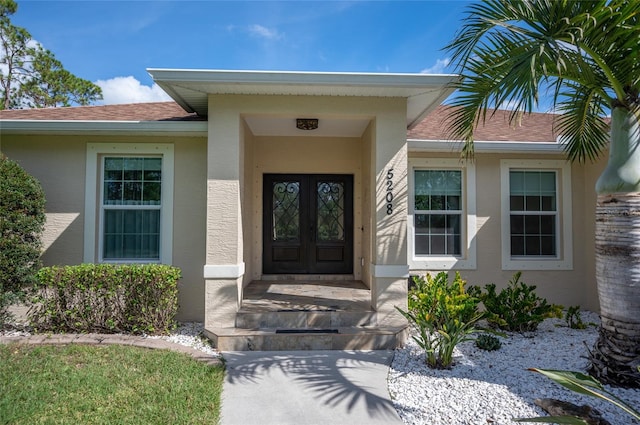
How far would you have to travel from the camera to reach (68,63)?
820 inches

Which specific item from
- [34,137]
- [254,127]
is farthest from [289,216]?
[34,137]

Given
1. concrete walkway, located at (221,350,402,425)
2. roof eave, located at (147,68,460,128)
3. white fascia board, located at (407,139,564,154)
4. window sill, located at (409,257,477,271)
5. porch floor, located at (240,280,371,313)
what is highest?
roof eave, located at (147,68,460,128)

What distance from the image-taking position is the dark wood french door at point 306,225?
8211mm

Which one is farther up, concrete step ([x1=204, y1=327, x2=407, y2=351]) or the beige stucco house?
the beige stucco house

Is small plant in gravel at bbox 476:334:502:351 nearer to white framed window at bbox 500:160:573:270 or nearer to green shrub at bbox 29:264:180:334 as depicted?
white framed window at bbox 500:160:573:270

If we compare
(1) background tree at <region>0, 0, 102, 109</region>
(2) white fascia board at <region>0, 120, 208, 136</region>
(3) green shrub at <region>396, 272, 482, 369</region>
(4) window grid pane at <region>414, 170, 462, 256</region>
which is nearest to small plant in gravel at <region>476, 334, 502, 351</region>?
(3) green shrub at <region>396, 272, 482, 369</region>

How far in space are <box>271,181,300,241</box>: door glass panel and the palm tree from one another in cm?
479

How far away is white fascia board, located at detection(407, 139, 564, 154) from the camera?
A: 6723mm

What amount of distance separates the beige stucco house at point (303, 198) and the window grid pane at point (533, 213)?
0.03 meters

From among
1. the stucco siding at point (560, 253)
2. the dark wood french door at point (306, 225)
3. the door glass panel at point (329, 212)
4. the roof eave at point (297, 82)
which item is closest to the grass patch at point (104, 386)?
the roof eave at point (297, 82)

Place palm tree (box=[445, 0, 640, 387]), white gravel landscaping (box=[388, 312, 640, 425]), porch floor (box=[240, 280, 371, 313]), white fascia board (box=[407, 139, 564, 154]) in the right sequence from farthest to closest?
1. white fascia board (box=[407, 139, 564, 154])
2. porch floor (box=[240, 280, 371, 313])
3. palm tree (box=[445, 0, 640, 387])
4. white gravel landscaping (box=[388, 312, 640, 425])

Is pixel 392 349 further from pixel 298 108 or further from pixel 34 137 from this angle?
pixel 34 137

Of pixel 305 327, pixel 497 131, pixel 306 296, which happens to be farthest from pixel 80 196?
pixel 497 131

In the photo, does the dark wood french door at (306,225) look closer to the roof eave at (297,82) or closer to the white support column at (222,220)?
the white support column at (222,220)
